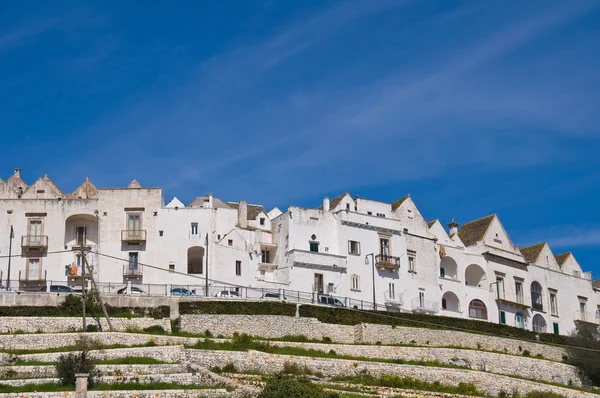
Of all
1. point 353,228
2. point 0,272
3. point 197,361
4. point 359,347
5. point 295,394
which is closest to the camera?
point 295,394

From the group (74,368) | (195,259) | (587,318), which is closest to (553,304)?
(587,318)

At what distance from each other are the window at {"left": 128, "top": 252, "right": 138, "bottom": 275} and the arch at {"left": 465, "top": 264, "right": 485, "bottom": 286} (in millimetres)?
30819

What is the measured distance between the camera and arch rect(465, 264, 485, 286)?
96.9 metres

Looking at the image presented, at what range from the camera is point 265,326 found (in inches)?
2936

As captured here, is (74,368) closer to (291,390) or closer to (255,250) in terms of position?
(291,390)

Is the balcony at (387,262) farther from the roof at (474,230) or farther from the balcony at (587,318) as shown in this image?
the balcony at (587,318)

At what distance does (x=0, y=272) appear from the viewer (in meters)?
83.4

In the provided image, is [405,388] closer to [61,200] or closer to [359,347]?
[359,347]

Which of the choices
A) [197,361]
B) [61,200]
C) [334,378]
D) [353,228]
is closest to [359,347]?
[334,378]

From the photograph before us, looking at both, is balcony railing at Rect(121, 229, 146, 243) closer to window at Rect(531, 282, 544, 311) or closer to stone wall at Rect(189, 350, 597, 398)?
stone wall at Rect(189, 350, 597, 398)

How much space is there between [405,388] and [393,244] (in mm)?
27143

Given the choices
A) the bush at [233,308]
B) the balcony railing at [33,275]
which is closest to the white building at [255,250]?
the balcony railing at [33,275]

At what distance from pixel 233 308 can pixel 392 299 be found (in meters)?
19.2

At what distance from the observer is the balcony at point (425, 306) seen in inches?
3553
